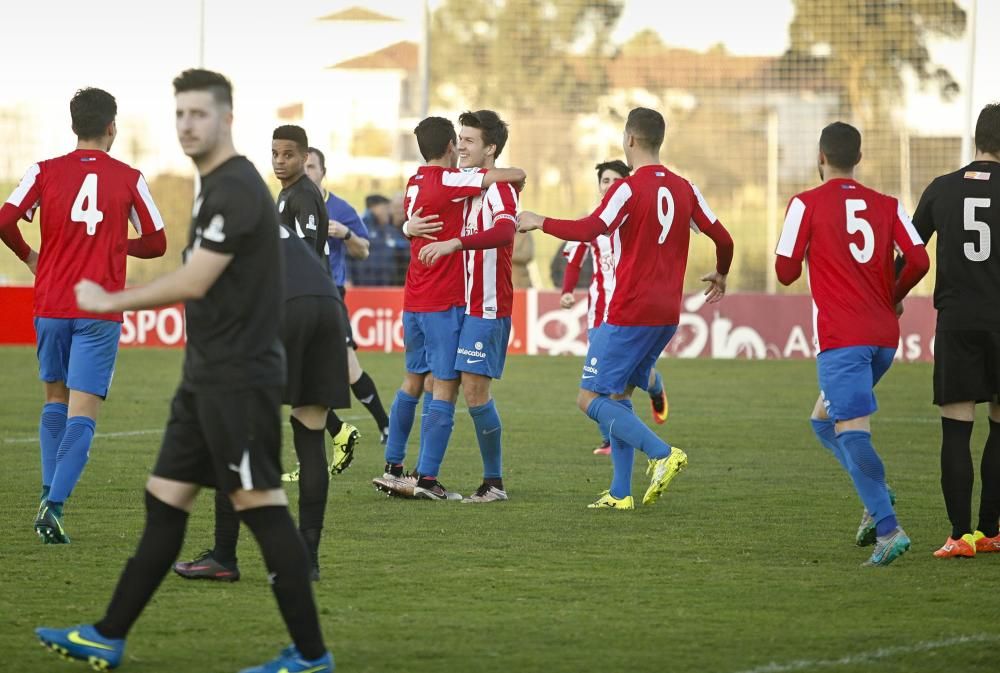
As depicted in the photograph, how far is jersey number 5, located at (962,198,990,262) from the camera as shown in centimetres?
730

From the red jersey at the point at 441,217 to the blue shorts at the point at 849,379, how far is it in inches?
99.3

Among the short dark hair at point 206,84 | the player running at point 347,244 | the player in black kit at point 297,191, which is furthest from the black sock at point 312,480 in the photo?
the player running at point 347,244

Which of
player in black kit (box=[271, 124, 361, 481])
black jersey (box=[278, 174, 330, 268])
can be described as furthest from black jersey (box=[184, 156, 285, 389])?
black jersey (box=[278, 174, 330, 268])

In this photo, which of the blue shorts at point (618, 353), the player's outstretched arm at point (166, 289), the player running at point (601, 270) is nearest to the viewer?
the player's outstretched arm at point (166, 289)

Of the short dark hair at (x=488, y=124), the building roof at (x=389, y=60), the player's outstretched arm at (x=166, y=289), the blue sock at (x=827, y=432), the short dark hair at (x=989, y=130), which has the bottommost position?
the blue sock at (x=827, y=432)

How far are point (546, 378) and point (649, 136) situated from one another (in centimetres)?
1069

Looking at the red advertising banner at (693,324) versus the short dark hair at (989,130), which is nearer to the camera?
the short dark hair at (989,130)

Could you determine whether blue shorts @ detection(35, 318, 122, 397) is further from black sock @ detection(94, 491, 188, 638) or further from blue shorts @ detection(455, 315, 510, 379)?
black sock @ detection(94, 491, 188, 638)

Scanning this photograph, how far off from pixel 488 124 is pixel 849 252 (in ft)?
8.72

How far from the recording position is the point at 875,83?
32.9m

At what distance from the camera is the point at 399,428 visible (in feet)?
31.6

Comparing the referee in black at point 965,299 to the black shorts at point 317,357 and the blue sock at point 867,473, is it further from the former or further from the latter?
the black shorts at point 317,357

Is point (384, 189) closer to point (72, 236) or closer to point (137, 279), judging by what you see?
point (137, 279)

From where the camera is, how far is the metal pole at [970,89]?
92.1ft
